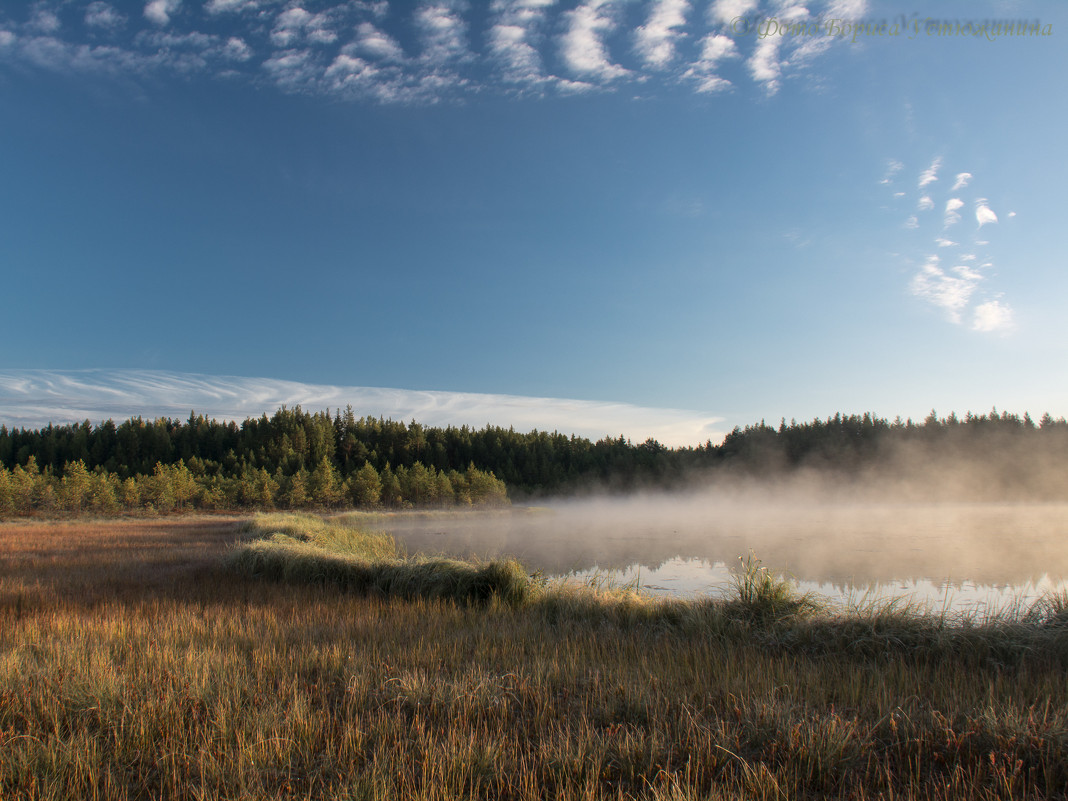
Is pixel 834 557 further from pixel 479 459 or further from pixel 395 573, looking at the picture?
pixel 479 459

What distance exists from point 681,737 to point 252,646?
4758 mm

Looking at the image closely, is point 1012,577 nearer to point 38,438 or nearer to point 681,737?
point 681,737

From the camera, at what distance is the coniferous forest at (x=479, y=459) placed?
2500 inches

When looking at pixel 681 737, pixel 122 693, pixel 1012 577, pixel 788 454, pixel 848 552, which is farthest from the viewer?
pixel 788 454

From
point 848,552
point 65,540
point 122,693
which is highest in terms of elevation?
point 122,693

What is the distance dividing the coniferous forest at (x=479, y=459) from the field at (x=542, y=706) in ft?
192

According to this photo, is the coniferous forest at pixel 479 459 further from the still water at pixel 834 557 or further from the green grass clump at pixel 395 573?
the green grass clump at pixel 395 573

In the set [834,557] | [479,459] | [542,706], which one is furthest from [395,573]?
[479,459]

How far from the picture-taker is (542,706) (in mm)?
4109

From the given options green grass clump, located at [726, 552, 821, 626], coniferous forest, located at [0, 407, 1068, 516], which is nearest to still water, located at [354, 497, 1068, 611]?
green grass clump, located at [726, 552, 821, 626]

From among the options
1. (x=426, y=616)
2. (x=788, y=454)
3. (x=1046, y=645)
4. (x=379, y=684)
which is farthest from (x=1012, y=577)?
(x=788, y=454)

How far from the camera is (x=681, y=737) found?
351cm

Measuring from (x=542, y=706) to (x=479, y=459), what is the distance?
9975 cm

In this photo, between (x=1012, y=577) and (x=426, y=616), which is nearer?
(x=426, y=616)
